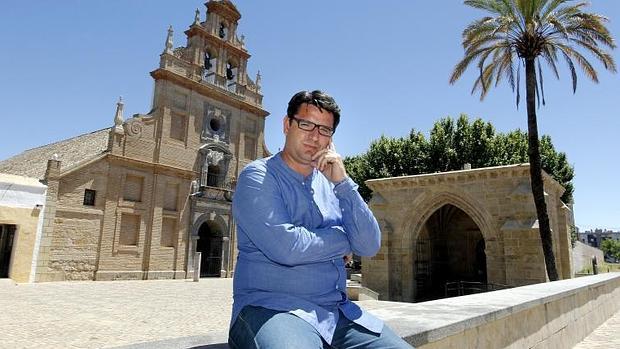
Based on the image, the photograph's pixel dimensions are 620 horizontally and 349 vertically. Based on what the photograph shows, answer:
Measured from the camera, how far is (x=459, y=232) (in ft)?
62.8

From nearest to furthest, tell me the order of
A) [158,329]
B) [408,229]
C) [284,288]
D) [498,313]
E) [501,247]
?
[284,288] → [498,313] → [158,329] → [501,247] → [408,229]

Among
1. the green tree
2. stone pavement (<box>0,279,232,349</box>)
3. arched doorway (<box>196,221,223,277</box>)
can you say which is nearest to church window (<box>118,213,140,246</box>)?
arched doorway (<box>196,221,223,277</box>)

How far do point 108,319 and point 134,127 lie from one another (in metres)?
15.5

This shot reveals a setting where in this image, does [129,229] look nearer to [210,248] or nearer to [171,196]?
[171,196]

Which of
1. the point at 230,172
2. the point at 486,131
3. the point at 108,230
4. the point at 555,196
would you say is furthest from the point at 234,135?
the point at 555,196

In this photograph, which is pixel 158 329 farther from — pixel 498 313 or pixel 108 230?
pixel 108 230

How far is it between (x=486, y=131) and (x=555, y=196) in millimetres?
10858

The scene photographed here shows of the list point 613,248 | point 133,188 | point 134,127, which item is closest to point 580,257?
point 133,188

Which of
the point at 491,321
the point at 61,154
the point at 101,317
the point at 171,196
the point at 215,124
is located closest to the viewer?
the point at 491,321

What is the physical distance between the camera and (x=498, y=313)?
3.30 meters

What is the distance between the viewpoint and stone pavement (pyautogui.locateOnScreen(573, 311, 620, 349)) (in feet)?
18.8

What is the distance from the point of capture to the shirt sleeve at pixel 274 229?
165 centimetres

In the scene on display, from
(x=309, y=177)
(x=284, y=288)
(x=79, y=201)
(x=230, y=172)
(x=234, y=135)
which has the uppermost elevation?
(x=234, y=135)

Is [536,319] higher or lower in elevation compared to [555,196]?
lower
